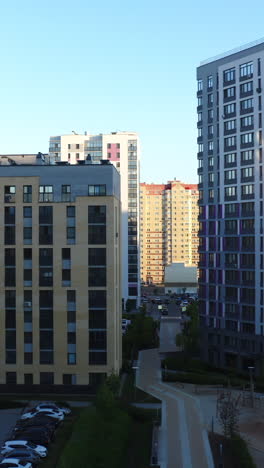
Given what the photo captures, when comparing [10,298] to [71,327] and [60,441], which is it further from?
[60,441]

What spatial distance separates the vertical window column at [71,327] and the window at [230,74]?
36400 millimetres

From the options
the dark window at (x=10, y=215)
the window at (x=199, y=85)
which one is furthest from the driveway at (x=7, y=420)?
the window at (x=199, y=85)

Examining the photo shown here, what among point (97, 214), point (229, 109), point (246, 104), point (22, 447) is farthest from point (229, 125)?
point (22, 447)

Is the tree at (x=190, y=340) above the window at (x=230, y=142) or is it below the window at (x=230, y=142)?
below

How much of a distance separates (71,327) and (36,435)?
18419mm

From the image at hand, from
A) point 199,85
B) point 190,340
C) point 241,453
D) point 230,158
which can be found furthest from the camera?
point 199,85

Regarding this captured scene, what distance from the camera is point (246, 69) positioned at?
77.9 metres

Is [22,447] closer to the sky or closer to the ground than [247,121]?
closer to the ground

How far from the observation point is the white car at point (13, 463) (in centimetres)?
4012

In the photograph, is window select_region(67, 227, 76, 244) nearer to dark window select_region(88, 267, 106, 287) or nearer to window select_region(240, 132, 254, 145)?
dark window select_region(88, 267, 106, 287)

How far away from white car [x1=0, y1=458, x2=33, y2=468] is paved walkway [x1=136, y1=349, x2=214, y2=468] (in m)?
9.24

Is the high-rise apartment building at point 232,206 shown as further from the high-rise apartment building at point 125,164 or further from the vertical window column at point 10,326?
the high-rise apartment building at point 125,164

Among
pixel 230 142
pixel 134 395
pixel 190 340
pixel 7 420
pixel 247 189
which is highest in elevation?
pixel 230 142

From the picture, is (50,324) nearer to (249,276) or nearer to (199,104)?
(249,276)
